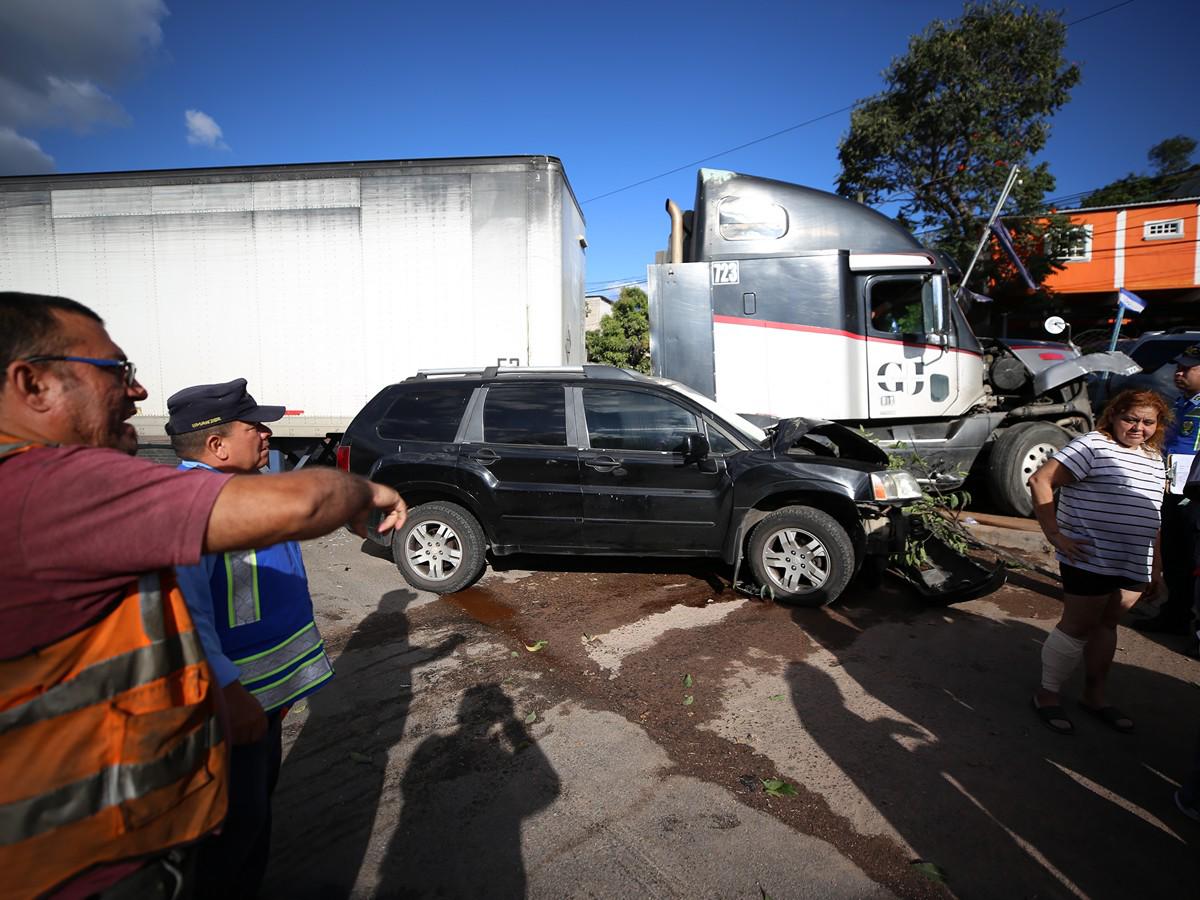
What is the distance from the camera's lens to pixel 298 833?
102 inches

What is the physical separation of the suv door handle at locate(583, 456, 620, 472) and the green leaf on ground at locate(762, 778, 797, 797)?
271 cm

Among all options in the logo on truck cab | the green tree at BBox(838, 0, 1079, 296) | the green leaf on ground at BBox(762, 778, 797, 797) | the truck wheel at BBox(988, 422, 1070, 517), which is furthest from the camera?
the green tree at BBox(838, 0, 1079, 296)

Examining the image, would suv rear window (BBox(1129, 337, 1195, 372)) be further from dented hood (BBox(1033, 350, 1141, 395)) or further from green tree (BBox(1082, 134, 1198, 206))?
green tree (BBox(1082, 134, 1198, 206))

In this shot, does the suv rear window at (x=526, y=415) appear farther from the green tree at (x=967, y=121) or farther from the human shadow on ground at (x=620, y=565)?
the green tree at (x=967, y=121)

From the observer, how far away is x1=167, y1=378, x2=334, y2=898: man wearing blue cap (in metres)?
1.64

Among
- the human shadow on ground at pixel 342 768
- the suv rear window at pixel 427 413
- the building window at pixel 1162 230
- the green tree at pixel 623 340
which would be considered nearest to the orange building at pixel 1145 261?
the building window at pixel 1162 230

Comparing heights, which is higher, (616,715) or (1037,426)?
(1037,426)

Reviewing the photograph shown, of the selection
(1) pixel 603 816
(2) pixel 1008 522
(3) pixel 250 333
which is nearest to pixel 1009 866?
(1) pixel 603 816

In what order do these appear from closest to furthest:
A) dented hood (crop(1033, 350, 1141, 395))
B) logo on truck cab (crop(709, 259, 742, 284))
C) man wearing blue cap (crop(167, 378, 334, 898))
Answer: man wearing blue cap (crop(167, 378, 334, 898)) → logo on truck cab (crop(709, 259, 742, 284)) → dented hood (crop(1033, 350, 1141, 395))

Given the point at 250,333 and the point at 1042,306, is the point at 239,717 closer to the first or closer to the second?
the point at 250,333

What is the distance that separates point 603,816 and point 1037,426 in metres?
7.09

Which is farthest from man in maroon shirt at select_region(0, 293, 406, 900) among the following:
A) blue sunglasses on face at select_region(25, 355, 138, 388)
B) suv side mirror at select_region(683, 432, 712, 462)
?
suv side mirror at select_region(683, 432, 712, 462)

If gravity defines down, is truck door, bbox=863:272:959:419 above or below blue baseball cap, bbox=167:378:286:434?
above

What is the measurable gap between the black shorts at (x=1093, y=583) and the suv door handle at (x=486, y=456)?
3894 mm
